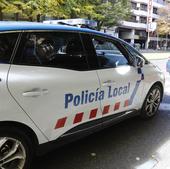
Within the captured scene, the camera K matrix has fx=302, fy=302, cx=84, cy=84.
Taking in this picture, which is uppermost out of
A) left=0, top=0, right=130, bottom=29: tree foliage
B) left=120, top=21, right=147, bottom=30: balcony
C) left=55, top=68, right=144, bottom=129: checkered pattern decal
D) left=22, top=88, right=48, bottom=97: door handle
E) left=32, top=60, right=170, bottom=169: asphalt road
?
left=120, top=21, right=147, bottom=30: balcony

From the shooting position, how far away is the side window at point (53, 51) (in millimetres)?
3035

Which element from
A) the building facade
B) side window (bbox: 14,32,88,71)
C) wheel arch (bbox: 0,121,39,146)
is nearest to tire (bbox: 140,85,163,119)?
side window (bbox: 14,32,88,71)

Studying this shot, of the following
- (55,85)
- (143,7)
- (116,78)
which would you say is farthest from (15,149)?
(143,7)

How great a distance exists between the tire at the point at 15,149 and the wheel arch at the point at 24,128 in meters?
0.03


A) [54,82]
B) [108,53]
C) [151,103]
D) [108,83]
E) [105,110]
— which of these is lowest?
[151,103]

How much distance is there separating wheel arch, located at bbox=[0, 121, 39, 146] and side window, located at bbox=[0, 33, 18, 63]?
0.58 m

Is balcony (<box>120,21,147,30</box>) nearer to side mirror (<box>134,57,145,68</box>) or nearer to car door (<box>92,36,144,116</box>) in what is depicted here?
side mirror (<box>134,57,145,68</box>)

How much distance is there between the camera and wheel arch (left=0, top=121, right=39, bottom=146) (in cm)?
280

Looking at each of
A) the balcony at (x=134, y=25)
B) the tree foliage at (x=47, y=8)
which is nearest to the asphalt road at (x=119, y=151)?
the tree foliage at (x=47, y=8)

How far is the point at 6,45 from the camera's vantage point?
9.45 ft

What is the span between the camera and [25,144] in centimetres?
303

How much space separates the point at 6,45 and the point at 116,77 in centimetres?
174

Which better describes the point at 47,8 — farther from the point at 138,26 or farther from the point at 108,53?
the point at 138,26

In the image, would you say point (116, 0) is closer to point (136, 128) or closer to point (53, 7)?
point (53, 7)
